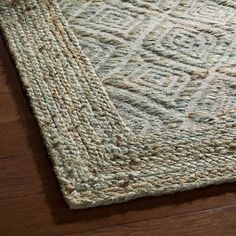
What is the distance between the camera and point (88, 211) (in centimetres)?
95

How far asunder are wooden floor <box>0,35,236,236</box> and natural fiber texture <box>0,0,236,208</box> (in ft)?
0.07

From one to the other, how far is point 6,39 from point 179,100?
47 cm

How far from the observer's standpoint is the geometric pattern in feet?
3.69

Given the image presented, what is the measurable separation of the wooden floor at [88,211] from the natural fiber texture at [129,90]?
22 millimetres

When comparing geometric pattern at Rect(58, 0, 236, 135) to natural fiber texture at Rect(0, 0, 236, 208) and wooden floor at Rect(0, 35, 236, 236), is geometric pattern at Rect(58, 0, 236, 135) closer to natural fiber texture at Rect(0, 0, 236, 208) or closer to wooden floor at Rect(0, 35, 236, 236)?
natural fiber texture at Rect(0, 0, 236, 208)

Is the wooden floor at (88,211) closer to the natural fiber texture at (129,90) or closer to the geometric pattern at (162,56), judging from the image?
the natural fiber texture at (129,90)

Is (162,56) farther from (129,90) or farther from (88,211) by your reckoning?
(88,211)

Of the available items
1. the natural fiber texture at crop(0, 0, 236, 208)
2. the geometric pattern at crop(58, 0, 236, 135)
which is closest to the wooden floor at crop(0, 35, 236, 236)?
the natural fiber texture at crop(0, 0, 236, 208)

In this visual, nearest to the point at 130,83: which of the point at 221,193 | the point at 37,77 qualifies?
the point at 37,77

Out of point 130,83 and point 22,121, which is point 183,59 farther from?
point 22,121

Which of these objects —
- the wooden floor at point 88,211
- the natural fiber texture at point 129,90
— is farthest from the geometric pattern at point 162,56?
the wooden floor at point 88,211

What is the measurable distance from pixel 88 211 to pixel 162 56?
48 cm

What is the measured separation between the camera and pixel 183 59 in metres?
1.25

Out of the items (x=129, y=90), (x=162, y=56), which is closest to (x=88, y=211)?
(x=129, y=90)
